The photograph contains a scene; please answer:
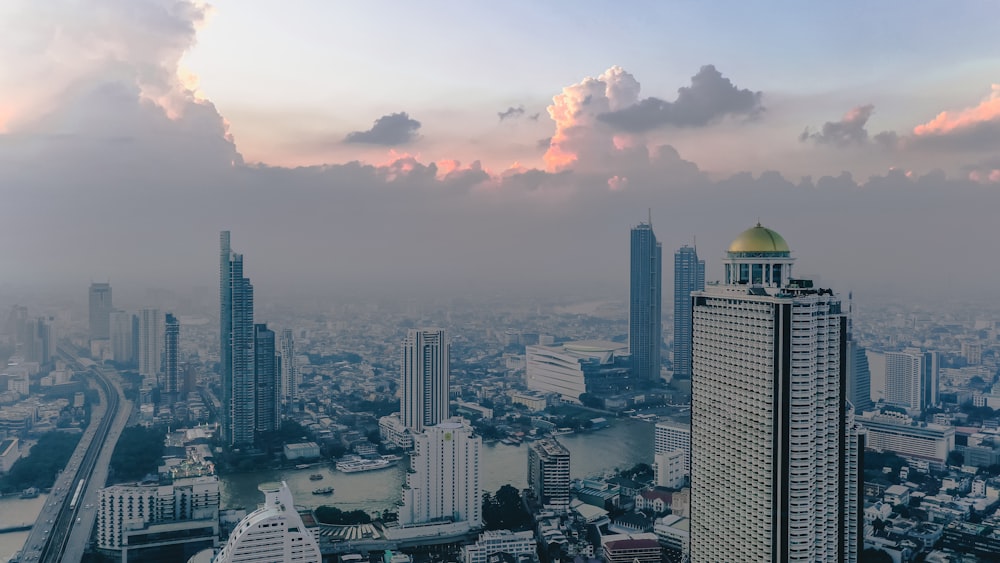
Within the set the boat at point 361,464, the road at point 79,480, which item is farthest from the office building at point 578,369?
the road at point 79,480

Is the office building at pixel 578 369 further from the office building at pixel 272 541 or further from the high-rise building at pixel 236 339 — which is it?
the office building at pixel 272 541

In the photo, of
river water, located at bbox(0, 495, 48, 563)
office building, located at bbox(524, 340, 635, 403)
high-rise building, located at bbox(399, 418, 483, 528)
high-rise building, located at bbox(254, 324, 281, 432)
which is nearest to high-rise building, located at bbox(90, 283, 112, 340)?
high-rise building, located at bbox(254, 324, 281, 432)

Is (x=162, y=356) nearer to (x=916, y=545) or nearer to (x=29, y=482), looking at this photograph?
(x=29, y=482)

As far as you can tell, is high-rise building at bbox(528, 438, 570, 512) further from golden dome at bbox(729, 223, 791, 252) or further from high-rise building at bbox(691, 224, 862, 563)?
golden dome at bbox(729, 223, 791, 252)

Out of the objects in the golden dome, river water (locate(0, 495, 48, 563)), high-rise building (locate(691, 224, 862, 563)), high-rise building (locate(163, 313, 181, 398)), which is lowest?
river water (locate(0, 495, 48, 563))

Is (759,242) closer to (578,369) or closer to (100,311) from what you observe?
(100,311)
